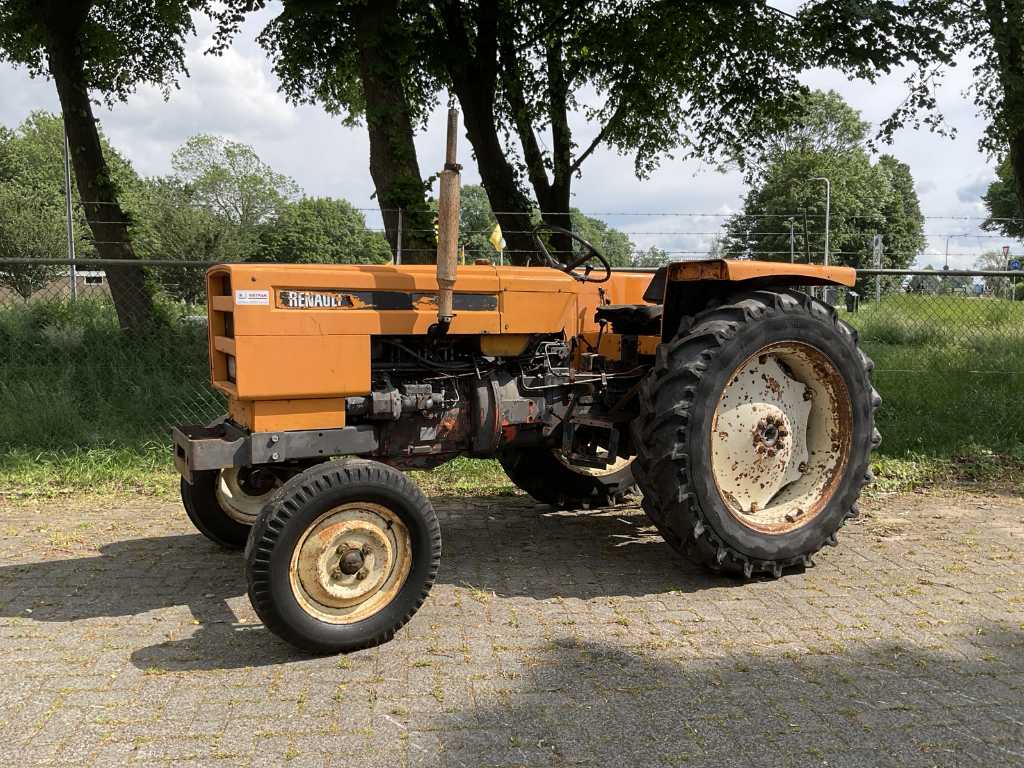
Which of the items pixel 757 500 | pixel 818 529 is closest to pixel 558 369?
pixel 757 500

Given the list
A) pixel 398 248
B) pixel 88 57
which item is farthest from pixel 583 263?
pixel 88 57

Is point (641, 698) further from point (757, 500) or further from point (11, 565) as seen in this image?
point (11, 565)

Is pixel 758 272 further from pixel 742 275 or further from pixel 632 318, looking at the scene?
pixel 632 318

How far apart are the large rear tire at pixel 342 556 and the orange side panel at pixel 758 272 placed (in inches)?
68.0

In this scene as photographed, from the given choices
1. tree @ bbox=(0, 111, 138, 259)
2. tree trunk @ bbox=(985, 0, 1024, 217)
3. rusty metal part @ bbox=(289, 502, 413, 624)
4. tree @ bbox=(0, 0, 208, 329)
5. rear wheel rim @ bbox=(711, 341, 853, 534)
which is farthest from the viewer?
tree @ bbox=(0, 111, 138, 259)

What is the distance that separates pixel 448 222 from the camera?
3.50 m

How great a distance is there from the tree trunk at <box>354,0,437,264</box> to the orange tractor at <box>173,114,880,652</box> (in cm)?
346

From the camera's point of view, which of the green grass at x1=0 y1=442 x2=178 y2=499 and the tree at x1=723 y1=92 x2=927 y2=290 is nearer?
the green grass at x1=0 y1=442 x2=178 y2=499

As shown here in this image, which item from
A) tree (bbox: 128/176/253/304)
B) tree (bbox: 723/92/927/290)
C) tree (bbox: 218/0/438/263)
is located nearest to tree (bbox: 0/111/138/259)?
tree (bbox: 128/176/253/304)

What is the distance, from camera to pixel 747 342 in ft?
13.3

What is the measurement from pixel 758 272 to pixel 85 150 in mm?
8079

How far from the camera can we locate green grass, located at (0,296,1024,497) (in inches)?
251

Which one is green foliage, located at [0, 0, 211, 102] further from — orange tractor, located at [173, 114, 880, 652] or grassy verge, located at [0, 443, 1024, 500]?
orange tractor, located at [173, 114, 880, 652]

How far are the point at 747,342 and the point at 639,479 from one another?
2.70ft
